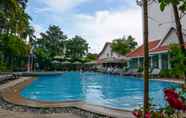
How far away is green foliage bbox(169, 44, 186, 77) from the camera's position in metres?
3.23

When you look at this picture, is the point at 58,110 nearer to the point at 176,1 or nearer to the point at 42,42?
the point at 176,1

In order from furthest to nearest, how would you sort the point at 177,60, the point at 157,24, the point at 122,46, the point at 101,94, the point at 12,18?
the point at 122,46 < the point at 157,24 < the point at 12,18 < the point at 101,94 < the point at 177,60

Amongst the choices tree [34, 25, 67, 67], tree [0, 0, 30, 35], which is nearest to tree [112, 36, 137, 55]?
tree [34, 25, 67, 67]

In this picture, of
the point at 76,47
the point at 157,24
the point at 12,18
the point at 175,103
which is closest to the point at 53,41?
the point at 76,47

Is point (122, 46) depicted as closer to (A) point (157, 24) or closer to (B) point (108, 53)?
(B) point (108, 53)

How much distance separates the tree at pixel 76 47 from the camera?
6359 centimetres

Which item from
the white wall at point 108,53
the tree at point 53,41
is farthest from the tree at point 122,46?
the tree at point 53,41

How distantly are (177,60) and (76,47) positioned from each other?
2396 inches

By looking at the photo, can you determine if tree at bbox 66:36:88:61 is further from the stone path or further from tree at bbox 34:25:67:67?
the stone path

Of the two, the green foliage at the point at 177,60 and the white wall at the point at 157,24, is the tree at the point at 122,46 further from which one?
the green foliage at the point at 177,60

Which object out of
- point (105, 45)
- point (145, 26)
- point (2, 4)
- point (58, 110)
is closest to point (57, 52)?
point (105, 45)

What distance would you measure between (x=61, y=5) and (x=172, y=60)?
26.1 meters

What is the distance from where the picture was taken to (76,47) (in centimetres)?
6397

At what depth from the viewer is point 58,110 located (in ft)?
28.4
